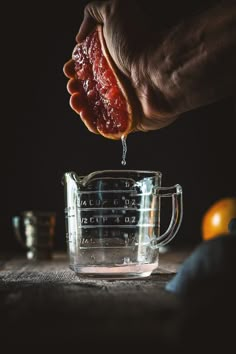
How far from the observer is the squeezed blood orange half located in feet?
3.33

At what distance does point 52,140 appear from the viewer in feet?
7.15

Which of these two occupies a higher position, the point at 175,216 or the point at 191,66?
the point at 191,66

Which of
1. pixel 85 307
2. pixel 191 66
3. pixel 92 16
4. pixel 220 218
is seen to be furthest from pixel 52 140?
pixel 85 307

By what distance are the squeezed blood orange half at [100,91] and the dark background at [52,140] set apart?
107cm

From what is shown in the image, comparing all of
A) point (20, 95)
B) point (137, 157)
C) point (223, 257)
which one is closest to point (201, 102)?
point (223, 257)

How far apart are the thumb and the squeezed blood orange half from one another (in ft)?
0.04

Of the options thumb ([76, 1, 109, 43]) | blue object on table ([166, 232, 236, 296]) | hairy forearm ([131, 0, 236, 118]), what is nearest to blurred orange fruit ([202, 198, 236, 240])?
hairy forearm ([131, 0, 236, 118])

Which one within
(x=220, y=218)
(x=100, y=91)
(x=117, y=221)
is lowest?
(x=220, y=218)

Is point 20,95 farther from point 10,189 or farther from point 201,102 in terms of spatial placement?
point 201,102

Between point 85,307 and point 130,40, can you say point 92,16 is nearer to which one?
point 130,40

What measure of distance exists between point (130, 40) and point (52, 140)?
1218mm

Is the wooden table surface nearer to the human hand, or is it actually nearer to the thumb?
the human hand

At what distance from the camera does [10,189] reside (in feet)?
7.08

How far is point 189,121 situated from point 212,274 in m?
1.68
